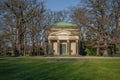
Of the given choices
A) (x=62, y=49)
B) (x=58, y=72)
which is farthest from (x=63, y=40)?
(x=58, y=72)

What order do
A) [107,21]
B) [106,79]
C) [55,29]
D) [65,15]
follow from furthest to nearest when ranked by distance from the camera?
[65,15] < [55,29] < [107,21] < [106,79]

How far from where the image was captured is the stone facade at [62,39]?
45938 mm

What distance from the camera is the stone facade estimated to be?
4594cm

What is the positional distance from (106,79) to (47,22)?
3918cm

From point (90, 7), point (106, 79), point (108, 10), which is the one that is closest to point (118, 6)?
point (108, 10)

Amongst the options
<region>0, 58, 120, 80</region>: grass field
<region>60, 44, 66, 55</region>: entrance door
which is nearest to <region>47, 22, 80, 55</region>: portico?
<region>60, 44, 66, 55</region>: entrance door

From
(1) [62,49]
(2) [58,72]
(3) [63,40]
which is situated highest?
(3) [63,40]

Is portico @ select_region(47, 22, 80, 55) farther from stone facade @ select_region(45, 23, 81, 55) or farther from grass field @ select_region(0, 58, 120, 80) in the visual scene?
grass field @ select_region(0, 58, 120, 80)

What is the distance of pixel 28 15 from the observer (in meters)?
42.1

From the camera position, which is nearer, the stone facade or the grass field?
the grass field

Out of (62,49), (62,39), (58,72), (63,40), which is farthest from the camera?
(62,49)

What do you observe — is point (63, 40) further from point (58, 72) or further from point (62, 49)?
point (58, 72)

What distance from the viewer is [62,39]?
46125 millimetres

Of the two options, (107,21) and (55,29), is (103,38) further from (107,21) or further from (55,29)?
(55,29)
